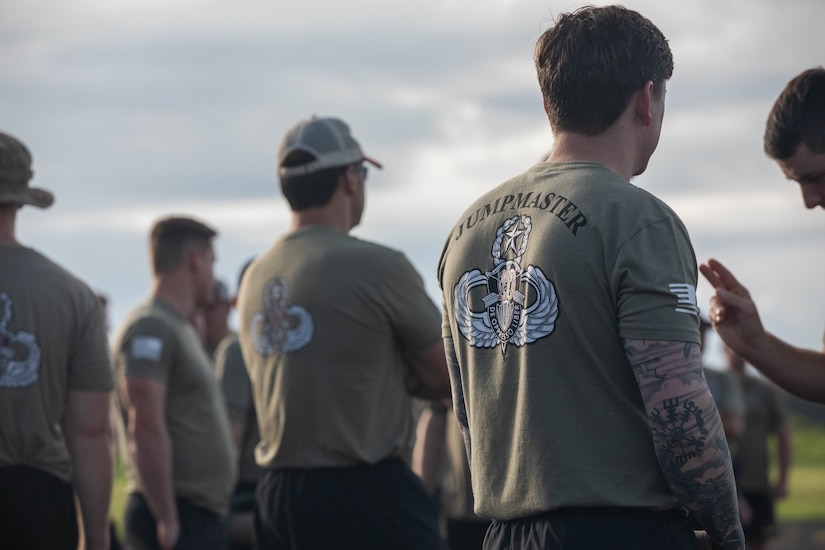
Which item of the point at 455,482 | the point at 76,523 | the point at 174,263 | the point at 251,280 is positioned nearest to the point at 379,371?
the point at 251,280

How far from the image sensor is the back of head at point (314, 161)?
186 inches

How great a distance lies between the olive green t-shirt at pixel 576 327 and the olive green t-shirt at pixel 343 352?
1.51 m

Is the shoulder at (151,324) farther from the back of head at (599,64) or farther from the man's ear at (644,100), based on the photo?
the man's ear at (644,100)

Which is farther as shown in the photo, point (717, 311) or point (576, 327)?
point (717, 311)

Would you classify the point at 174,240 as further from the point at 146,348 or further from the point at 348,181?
the point at 348,181

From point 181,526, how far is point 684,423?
460 cm

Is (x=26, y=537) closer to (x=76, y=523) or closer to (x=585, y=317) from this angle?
(x=76, y=523)

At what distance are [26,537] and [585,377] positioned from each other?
2716 millimetres

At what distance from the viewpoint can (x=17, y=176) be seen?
4.76 metres


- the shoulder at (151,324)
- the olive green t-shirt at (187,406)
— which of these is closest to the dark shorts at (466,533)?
the olive green t-shirt at (187,406)

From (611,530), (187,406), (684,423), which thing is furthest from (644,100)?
(187,406)

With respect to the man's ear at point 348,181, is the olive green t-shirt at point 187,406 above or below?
below

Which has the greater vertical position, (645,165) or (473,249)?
(645,165)

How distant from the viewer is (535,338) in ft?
8.91
